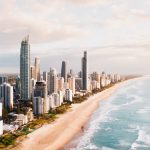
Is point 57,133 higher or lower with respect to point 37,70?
lower

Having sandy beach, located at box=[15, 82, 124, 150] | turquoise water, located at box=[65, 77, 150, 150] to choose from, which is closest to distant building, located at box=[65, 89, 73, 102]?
turquoise water, located at box=[65, 77, 150, 150]

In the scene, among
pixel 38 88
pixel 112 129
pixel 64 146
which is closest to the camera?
pixel 64 146

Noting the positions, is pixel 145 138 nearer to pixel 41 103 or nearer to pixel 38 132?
pixel 38 132

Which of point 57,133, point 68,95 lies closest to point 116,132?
point 57,133

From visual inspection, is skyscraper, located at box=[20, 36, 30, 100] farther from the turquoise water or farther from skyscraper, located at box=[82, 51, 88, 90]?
skyscraper, located at box=[82, 51, 88, 90]

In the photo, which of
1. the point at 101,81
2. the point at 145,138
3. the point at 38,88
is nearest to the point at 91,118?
the point at 38,88

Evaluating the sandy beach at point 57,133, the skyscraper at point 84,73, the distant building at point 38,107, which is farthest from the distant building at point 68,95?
the skyscraper at point 84,73

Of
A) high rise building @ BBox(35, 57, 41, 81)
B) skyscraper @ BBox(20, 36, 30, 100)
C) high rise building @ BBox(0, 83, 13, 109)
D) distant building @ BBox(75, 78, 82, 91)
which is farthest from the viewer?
distant building @ BBox(75, 78, 82, 91)

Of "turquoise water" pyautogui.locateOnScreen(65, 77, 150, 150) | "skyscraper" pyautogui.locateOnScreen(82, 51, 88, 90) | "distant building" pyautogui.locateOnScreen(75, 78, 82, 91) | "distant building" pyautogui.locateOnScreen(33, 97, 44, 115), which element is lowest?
"turquoise water" pyautogui.locateOnScreen(65, 77, 150, 150)

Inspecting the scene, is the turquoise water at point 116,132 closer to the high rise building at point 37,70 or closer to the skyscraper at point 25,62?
the skyscraper at point 25,62

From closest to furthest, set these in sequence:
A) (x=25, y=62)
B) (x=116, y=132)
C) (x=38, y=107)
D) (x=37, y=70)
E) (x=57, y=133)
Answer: (x=57, y=133)
(x=116, y=132)
(x=38, y=107)
(x=25, y=62)
(x=37, y=70)

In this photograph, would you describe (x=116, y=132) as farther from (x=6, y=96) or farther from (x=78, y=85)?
(x=78, y=85)
